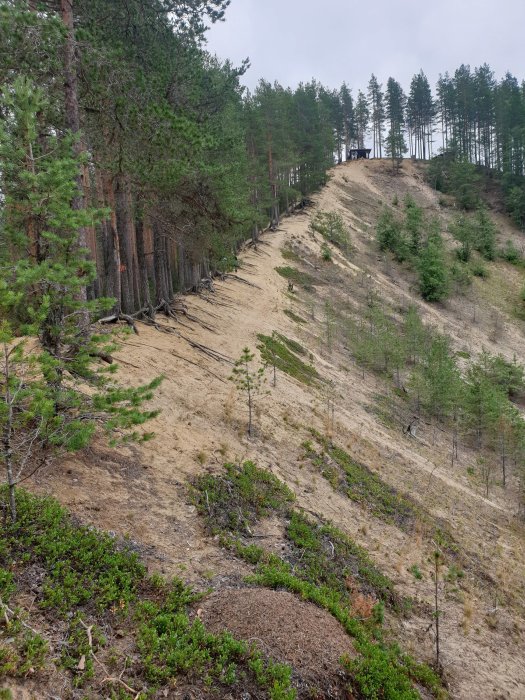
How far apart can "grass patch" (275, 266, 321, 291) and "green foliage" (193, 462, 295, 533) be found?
25164 mm

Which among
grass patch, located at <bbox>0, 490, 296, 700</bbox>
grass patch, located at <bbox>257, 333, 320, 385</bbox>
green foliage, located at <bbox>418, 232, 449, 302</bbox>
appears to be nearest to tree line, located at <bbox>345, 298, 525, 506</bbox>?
grass patch, located at <bbox>257, 333, 320, 385</bbox>

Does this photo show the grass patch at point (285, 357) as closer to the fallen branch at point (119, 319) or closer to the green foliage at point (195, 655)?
the fallen branch at point (119, 319)

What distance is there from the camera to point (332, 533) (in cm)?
957

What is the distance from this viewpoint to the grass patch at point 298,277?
34312 millimetres

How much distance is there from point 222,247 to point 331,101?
70551 mm

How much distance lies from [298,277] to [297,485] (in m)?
26.0

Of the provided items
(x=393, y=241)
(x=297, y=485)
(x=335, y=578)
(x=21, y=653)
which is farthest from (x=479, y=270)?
(x=21, y=653)

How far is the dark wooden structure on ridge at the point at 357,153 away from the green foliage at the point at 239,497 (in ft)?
285

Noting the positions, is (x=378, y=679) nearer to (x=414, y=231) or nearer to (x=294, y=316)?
(x=294, y=316)

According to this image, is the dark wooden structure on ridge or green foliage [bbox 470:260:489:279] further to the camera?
the dark wooden structure on ridge

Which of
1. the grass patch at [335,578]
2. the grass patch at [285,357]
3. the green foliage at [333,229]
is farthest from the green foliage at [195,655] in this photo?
the green foliage at [333,229]

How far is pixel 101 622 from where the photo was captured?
4945mm

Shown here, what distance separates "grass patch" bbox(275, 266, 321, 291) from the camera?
34.3 m

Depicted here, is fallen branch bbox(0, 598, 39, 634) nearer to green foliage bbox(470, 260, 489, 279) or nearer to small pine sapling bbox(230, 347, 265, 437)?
small pine sapling bbox(230, 347, 265, 437)
